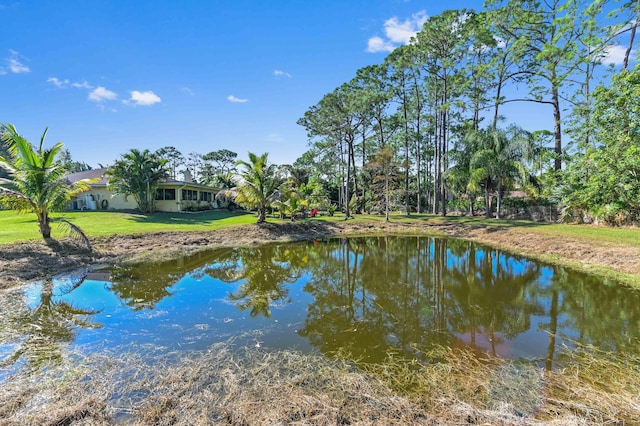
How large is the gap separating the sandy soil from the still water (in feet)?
3.98

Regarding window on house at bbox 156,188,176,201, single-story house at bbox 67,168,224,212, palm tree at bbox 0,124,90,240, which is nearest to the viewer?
palm tree at bbox 0,124,90,240

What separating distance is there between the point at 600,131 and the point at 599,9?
8784 mm

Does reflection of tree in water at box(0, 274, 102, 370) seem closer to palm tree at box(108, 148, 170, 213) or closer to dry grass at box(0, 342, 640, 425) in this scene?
dry grass at box(0, 342, 640, 425)

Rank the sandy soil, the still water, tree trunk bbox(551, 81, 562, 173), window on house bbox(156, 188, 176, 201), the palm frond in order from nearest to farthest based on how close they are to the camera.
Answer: the still water
the sandy soil
the palm frond
tree trunk bbox(551, 81, 562, 173)
window on house bbox(156, 188, 176, 201)

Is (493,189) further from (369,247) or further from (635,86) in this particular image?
(369,247)

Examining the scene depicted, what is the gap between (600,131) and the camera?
14.2m

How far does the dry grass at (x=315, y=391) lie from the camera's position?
293 centimetres

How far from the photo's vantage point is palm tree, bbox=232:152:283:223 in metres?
17.4

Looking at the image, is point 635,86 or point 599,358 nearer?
point 599,358

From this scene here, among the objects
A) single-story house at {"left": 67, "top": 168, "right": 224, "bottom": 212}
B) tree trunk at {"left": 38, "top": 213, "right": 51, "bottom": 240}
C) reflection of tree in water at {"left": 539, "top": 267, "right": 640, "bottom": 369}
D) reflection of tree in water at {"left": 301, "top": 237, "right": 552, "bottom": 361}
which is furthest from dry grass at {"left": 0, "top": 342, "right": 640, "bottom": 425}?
single-story house at {"left": 67, "top": 168, "right": 224, "bottom": 212}

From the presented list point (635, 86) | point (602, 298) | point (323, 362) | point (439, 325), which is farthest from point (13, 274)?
point (635, 86)

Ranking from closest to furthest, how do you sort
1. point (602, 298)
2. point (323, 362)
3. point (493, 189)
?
point (323, 362) < point (602, 298) < point (493, 189)

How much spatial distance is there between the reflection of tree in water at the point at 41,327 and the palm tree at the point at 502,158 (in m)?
22.6

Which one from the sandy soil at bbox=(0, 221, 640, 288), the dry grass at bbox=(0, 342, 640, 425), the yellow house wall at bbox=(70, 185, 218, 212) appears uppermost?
the yellow house wall at bbox=(70, 185, 218, 212)
